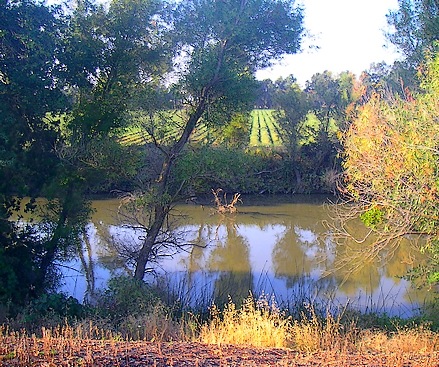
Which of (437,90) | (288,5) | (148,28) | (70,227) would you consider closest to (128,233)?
(70,227)

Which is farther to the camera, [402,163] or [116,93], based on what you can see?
[116,93]

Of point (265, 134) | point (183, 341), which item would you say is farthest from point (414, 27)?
point (265, 134)

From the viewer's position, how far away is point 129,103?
10797 millimetres

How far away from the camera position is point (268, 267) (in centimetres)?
1398

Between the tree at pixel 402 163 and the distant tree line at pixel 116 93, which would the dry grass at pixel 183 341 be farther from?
the distant tree line at pixel 116 93

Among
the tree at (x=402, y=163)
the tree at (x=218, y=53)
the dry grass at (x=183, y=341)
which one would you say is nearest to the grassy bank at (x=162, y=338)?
the dry grass at (x=183, y=341)

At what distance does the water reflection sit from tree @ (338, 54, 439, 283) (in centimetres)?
190

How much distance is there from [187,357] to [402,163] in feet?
17.3

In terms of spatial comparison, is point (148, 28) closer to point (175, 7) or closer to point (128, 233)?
point (175, 7)

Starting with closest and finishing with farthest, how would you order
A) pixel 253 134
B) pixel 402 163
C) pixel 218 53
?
pixel 402 163 → pixel 218 53 → pixel 253 134

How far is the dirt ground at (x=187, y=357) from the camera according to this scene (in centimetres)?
388

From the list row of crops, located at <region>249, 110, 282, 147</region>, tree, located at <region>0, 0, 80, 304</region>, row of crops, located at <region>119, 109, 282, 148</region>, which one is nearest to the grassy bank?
tree, located at <region>0, 0, 80, 304</region>

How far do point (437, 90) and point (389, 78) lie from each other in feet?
25.8

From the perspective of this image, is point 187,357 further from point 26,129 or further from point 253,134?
point 253,134
